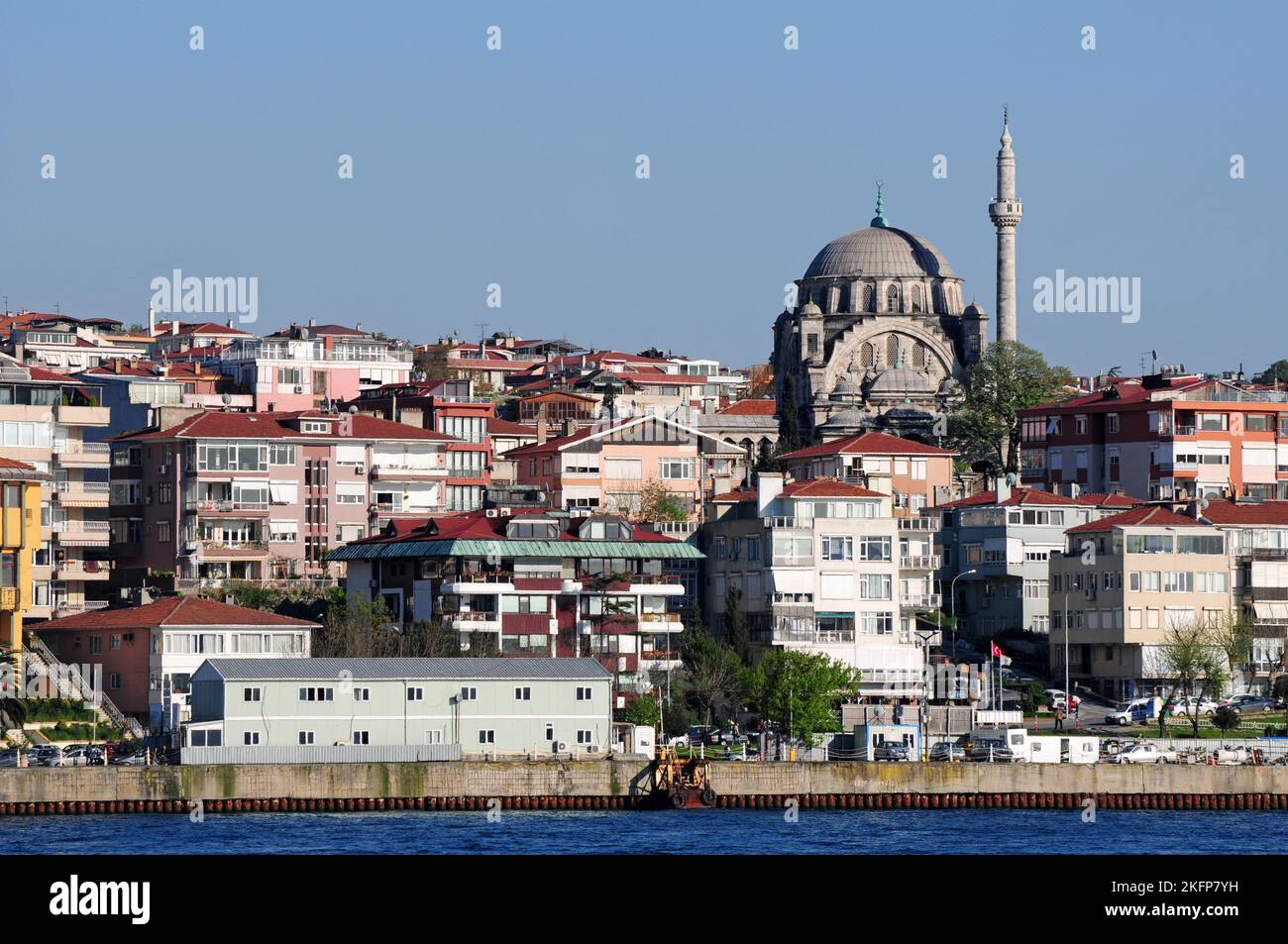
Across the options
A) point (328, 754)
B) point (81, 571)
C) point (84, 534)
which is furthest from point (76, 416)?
point (328, 754)

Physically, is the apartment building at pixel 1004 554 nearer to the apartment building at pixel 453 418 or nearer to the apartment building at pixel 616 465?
the apartment building at pixel 616 465

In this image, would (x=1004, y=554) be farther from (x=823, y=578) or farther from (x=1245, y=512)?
(x=823, y=578)

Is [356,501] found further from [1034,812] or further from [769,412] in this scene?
[769,412]

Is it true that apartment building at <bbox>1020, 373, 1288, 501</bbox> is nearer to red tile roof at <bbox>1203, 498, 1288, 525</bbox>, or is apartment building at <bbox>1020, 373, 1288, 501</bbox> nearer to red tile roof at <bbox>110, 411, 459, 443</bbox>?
red tile roof at <bbox>1203, 498, 1288, 525</bbox>

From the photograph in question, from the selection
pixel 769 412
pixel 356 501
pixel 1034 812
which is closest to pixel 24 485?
pixel 356 501

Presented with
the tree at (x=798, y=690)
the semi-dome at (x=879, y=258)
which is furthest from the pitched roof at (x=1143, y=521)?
the semi-dome at (x=879, y=258)

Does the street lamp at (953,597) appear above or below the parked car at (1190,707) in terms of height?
above

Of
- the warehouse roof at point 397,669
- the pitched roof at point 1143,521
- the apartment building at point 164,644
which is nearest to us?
the warehouse roof at point 397,669
